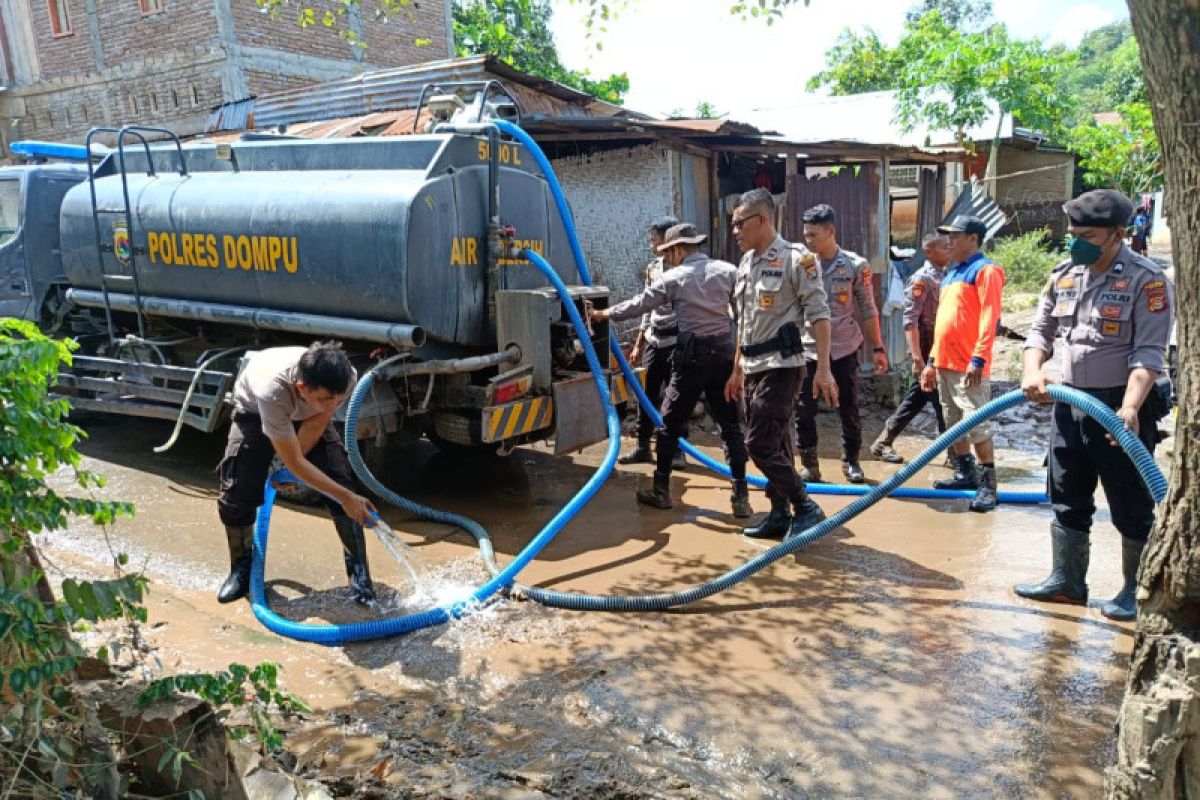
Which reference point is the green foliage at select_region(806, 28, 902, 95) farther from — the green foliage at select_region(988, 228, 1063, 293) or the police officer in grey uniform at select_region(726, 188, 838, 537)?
the police officer in grey uniform at select_region(726, 188, 838, 537)

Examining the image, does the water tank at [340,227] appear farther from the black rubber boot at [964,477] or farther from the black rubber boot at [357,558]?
the black rubber boot at [964,477]

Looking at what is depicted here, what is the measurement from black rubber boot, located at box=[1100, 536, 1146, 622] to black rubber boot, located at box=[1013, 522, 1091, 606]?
0.13 metres

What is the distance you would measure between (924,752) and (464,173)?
408 centimetres

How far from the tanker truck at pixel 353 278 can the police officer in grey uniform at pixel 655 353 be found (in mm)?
332

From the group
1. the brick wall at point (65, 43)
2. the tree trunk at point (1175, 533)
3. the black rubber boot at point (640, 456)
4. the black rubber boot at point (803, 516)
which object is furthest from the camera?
the brick wall at point (65, 43)

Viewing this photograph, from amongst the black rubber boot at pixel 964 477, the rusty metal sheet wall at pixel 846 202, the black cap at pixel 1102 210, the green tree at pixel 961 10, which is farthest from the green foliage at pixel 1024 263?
the green tree at pixel 961 10

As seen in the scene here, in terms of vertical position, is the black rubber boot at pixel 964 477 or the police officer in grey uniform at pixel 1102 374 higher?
the police officer in grey uniform at pixel 1102 374

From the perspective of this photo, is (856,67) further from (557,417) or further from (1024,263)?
(557,417)

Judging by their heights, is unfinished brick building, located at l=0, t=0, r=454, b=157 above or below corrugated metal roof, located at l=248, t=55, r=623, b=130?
above

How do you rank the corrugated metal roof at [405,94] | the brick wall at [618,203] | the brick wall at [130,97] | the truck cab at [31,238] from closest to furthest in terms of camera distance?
the truck cab at [31,238] → the brick wall at [618,203] → the corrugated metal roof at [405,94] → the brick wall at [130,97]

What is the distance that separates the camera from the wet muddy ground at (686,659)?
2.78 m

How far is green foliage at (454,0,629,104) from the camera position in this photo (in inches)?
825

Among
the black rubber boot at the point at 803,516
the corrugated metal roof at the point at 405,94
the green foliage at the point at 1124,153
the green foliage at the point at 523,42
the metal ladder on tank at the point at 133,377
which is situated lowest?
the black rubber boot at the point at 803,516

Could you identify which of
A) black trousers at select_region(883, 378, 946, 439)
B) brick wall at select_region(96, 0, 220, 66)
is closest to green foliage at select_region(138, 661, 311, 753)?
black trousers at select_region(883, 378, 946, 439)
